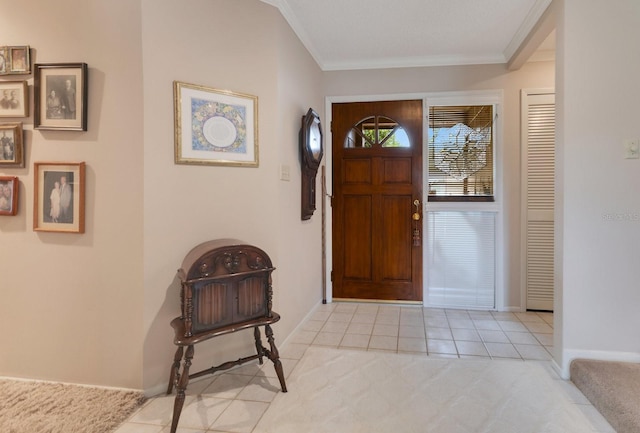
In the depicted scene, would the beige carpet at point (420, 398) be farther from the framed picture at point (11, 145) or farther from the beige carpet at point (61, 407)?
the framed picture at point (11, 145)

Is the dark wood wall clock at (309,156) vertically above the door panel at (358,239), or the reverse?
the dark wood wall clock at (309,156)

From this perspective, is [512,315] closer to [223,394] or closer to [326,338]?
[326,338]

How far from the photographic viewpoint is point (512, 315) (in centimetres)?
342

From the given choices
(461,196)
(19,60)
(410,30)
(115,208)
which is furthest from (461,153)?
(19,60)

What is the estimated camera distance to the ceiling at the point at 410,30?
8.62 ft

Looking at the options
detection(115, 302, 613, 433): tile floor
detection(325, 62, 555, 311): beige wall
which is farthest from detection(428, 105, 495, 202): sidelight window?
detection(115, 302, 613, 433): tile floor

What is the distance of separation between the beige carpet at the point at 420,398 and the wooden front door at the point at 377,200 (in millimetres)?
1397

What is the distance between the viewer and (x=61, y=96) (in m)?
2.02

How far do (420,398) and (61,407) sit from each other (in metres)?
1.96

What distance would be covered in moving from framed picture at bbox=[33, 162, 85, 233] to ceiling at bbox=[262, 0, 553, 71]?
1757 mm

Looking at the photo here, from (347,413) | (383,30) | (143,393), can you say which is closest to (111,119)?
(143,393)

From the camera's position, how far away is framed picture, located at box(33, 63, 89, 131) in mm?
1992

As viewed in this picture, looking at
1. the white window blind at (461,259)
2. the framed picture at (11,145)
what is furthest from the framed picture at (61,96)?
the white window blind at (461,259)

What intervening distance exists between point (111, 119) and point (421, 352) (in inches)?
101
